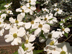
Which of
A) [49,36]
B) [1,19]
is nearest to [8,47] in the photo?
[1,19]

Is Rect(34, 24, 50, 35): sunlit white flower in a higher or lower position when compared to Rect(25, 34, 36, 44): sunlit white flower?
higher

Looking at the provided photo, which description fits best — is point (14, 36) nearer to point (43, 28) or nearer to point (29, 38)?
point (29, 38)

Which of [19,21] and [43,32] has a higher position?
[19,21]

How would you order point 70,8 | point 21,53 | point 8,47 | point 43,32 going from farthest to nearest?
point 8,47 → point 70,8 → point 43,32 → point 21,53

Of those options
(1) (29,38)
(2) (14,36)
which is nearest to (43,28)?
(1) (29,38)

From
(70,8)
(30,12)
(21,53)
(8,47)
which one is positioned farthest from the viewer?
(8,47)

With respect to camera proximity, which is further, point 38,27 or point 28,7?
point 28,7

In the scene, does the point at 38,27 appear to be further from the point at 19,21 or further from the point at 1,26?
the point at 1,26

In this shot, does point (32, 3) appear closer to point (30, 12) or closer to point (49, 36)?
point (30, 12)

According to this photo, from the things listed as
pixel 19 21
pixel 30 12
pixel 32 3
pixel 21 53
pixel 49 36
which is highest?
pixel 32 3

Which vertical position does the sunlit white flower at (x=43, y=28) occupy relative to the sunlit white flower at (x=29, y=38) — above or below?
above
